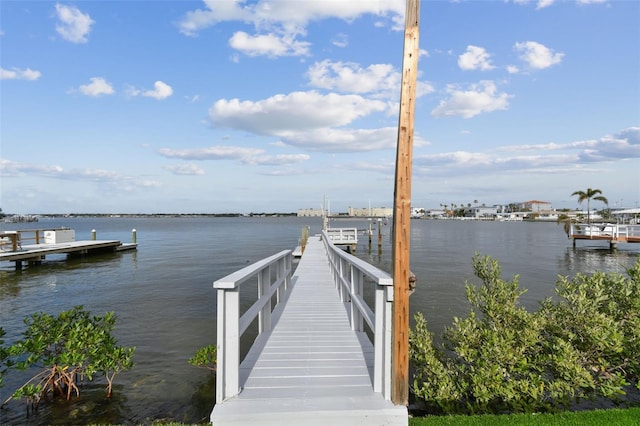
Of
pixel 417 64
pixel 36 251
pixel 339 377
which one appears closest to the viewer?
pixel 417 64

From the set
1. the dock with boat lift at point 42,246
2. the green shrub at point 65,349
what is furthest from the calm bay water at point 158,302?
the dock with boat lift at point 42,246

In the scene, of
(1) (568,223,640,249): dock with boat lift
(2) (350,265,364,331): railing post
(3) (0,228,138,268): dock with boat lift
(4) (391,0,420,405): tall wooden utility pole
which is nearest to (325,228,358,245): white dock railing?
(3) (0,228,138,268): dock with boat lift

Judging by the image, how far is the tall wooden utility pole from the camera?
325 centimetres

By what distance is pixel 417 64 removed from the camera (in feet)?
10.7

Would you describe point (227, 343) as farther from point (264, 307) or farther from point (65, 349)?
point (65, 349)

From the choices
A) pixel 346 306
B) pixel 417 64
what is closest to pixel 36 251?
pixel 346 306

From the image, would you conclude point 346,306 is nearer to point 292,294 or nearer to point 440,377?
point 292,294

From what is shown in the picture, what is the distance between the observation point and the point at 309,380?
3.85 meters

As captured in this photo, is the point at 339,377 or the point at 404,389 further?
the point at 339,377

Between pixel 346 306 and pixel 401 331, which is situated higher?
pixel 401 331

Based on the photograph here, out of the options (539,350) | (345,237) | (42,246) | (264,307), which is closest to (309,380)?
(264,307)

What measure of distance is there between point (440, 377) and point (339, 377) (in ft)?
4.10

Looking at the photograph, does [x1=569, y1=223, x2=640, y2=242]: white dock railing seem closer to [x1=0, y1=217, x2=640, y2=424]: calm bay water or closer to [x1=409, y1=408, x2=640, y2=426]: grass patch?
[x1=0, y1=217, x2=640, y2=424]: calm bay water

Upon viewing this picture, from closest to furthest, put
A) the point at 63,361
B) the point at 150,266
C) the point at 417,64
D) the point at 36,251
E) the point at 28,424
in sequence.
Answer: the point at 417,64 < the point at 63,361 < the point at 28,424 < the point at 36,251 < the point at 150,266
